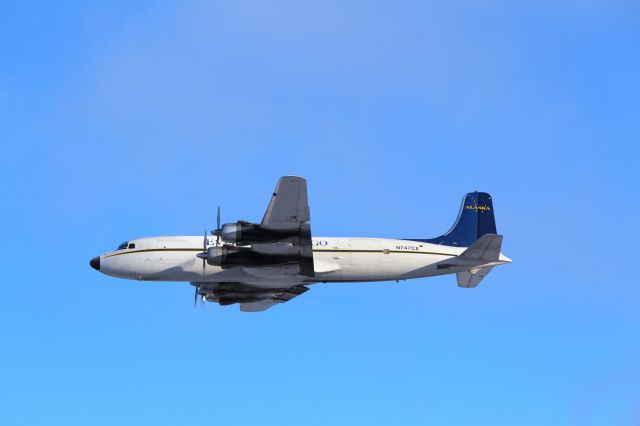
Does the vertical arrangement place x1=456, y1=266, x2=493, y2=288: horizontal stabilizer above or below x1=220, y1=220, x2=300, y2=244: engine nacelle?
below

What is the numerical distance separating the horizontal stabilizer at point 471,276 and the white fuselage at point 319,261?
2.01 metres

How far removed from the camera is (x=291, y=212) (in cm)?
4647

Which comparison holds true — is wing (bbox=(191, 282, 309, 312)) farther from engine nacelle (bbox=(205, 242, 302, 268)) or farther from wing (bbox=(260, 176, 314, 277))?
wing (bbox=(260, 176, 314, 277))

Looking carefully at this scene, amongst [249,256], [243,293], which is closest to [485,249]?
[249,256]

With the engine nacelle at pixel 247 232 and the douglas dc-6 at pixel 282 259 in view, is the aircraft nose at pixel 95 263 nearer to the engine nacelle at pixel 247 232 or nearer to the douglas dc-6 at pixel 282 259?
the douglas dc-6 at pixel 282 259

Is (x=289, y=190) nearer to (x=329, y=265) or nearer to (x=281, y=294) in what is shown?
(x=329, y=265)

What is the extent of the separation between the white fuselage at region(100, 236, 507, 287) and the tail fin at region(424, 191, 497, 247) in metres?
2.23

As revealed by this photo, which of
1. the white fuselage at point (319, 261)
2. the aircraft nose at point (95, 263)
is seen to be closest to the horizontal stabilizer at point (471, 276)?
the white fuselage at point (319, 261)

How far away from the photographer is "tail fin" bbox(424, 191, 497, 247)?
5469 cm

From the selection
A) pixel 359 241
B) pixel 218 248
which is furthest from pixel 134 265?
pixel 359 241

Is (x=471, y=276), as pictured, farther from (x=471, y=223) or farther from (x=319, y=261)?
(x=319, y=261)

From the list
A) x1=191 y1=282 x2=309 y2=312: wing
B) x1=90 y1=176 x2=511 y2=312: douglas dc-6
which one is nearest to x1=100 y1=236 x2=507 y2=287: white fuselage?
x1=90 y1=176 x2=511 y2=312: douglas dc-6

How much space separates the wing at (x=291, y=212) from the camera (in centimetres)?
4538

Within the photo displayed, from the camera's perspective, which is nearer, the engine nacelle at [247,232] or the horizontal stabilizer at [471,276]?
the engine nacelle at [247,232]
